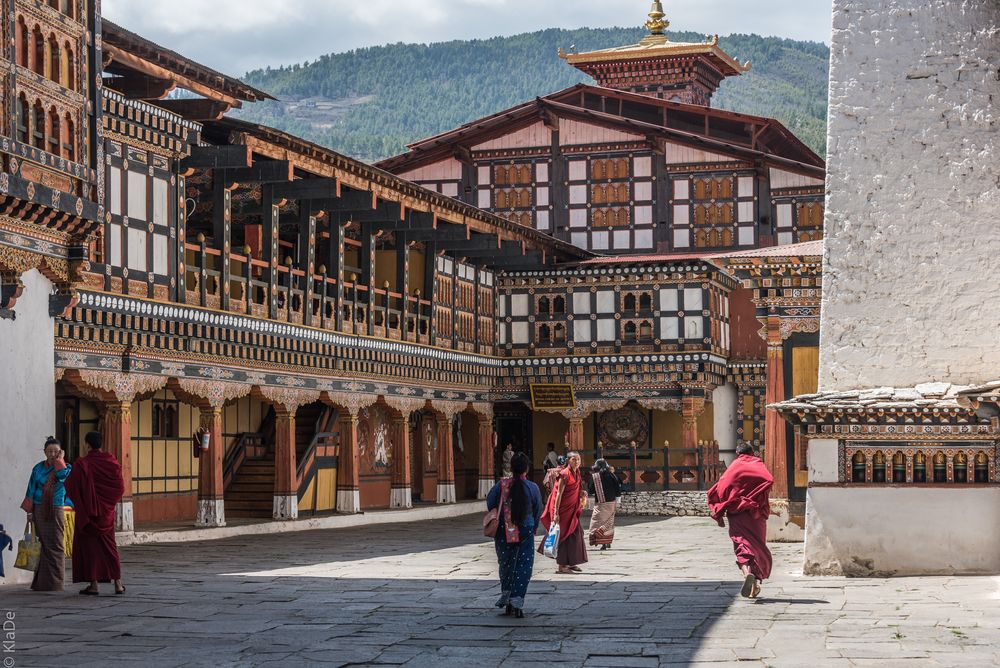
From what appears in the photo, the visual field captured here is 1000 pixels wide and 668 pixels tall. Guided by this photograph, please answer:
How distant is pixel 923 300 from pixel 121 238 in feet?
35.7

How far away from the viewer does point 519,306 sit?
35.3 meters

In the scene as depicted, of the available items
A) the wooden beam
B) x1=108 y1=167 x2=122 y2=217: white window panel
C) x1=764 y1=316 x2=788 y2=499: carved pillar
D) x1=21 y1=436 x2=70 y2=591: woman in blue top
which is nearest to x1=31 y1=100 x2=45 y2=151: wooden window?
x1=21 y1=436 x2=70 y2=591: woman in blue top

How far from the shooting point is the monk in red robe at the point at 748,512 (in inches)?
522

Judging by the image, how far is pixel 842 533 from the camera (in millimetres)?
15094

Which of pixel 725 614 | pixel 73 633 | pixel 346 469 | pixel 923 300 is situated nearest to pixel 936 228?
pixel 923 300

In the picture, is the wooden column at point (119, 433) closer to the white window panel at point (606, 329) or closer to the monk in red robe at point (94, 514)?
the monk in red robe at point (94, 514)

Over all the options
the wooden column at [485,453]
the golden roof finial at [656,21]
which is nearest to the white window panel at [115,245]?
the wooden column at [485,453]

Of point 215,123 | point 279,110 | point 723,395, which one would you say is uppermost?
point 279,110

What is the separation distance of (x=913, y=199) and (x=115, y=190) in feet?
35.6

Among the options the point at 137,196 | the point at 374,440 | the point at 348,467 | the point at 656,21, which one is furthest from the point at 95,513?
the point at 656,21

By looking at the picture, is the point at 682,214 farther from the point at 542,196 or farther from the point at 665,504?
the point at 665,504

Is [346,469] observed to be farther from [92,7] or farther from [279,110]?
[279,110]

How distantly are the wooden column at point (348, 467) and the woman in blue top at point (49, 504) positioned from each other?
1368 centimetres

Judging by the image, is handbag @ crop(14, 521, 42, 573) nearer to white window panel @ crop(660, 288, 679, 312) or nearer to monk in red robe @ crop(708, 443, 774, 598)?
monk in red robe @ crop(708, 443, 774, 598)
